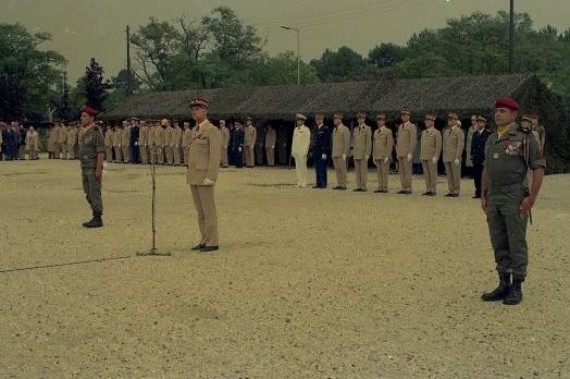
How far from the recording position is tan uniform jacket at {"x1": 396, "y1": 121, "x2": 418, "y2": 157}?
18219 millimetres

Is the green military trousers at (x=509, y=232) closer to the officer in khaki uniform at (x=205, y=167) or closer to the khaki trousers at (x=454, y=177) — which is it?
the officer in khaki uniform at (x=205, y=167)

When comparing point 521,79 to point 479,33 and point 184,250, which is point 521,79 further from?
point 479,33

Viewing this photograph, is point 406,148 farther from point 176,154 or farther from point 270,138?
point 176,154

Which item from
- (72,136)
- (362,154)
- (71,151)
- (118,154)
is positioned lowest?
(118,154)

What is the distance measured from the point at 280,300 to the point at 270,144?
2544 centimetres

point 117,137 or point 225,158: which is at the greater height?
point 117,137

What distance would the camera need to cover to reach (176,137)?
31.8 metres

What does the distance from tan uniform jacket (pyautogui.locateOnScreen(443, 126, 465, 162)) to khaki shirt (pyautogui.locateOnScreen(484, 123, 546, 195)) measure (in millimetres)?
10579

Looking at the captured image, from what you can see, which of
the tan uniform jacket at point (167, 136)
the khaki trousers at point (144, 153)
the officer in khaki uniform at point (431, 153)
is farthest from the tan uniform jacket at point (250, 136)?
the officer in khaki uniform at point (431, 153)

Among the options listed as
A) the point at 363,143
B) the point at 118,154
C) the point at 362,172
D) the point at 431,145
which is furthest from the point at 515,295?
the point at 118,154

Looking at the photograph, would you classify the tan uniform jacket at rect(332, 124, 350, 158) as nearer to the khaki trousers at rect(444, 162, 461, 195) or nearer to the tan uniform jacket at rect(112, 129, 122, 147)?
the khaki trousers at rect(444, 162, 461, 195)

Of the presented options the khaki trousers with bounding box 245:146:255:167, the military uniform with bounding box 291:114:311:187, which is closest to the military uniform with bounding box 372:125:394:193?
the military uniform with bounding box 291:114:311:187

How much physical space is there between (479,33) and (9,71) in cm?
4097

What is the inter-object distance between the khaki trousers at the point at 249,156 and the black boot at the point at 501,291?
23.8 metres
